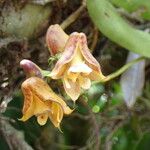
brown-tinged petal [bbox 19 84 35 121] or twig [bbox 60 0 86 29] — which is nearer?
brown-tinged petal [bbox 19 84 35 121]

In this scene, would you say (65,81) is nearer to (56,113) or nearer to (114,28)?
(56,113)

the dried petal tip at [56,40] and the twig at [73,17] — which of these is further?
the twig at [73,17]

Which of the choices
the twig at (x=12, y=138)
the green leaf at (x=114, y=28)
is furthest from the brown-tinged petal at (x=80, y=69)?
the twig at (x=12, y=138)

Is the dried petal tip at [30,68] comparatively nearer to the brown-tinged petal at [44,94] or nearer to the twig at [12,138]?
the brown-tinged petal at [44,94]

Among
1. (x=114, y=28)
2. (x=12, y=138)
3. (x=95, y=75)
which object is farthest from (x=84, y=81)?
(x=12, y=138)

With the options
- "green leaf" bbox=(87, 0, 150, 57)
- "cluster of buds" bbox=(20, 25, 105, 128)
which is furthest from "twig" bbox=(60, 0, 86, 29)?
"cluster of buds" bbox=(20, 25, 105, 128)

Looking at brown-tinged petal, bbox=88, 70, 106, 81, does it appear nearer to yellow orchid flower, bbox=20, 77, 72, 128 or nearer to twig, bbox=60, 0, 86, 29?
yellow orchid flower, bbox=20, 77, 72, 128

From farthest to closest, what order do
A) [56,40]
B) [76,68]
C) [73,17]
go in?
1. [73,17]
2. [56,40]
3. [76,68]
